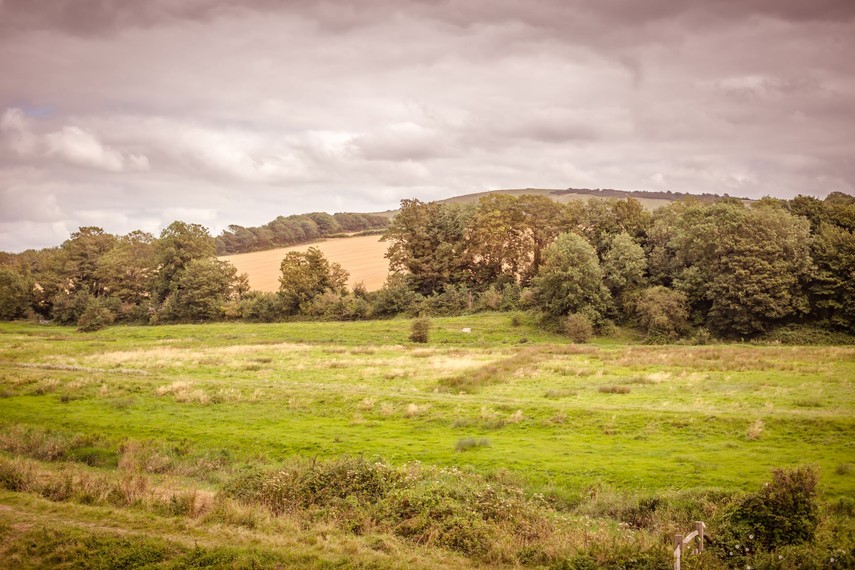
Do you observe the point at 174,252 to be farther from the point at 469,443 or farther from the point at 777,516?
the point at 777,516

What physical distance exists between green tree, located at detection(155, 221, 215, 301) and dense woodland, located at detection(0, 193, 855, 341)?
0.80 feet

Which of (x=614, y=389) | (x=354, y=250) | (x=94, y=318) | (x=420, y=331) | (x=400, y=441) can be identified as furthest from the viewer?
(x=354, y=250)

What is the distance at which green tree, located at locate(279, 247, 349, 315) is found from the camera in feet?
269

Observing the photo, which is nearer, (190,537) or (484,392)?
(190,537)

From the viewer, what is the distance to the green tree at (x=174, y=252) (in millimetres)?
94188

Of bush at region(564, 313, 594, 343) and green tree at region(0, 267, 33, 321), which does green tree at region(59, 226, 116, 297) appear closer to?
green tree at region(0, 267, 33, 321)

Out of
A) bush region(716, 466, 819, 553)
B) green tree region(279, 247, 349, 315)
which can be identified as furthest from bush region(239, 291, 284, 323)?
bush region(716, 466, 819, 553)

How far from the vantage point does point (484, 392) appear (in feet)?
106

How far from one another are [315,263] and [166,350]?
109ft

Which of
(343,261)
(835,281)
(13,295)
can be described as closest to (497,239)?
(835,281)

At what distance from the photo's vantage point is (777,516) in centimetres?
1276

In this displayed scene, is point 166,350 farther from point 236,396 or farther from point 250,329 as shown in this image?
point 236,396

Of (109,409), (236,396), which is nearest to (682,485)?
(236,396)

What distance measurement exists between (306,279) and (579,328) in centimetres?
4247
